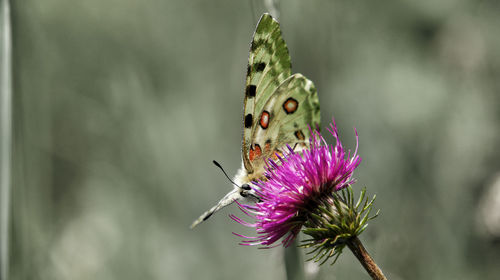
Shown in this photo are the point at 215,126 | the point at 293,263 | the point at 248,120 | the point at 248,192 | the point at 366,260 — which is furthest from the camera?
the point at 215,126

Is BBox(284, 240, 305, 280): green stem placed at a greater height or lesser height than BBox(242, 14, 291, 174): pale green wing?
lesser

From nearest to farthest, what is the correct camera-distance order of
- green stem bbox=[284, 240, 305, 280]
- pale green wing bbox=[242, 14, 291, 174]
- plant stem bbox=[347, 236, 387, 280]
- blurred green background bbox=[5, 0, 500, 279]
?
plant stem bbox=[347, 236, 387, 280] → green stem bbox=[284, 240, 305, 280] → pale green wing bbox=[242, 14, 291, 174] → blurred green background bbox=[5, 0, 500, 279]

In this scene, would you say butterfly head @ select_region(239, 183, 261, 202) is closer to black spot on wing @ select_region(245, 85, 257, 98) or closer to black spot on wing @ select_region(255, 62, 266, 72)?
black spot on wing @ select_region(245, 85, 257, 98)

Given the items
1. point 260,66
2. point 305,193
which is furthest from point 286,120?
point 305,193

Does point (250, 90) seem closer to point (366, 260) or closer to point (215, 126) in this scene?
point (366, 260)

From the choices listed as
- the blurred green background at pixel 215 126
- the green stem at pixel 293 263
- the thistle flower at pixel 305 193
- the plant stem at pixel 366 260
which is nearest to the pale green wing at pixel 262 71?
the thistle flower at pixel 305 193

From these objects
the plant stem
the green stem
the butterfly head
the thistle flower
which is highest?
the butterfly head

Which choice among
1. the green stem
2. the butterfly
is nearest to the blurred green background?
the butterfly
